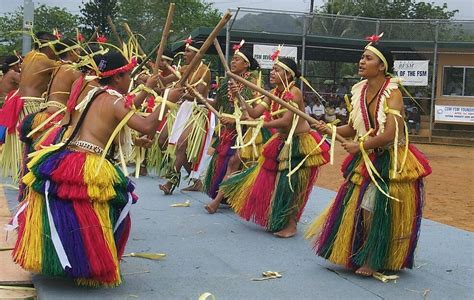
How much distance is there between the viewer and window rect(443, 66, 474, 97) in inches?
750

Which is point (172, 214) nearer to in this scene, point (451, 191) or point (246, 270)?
point (246, 270)

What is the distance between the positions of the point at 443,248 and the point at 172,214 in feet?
8.43

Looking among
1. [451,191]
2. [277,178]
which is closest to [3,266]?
[277,178]

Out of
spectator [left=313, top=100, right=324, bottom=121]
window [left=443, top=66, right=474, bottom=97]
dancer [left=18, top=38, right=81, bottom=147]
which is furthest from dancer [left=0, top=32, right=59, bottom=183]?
window [left=443, top=66, right=474, bottom=97]

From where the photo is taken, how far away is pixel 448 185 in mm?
9945

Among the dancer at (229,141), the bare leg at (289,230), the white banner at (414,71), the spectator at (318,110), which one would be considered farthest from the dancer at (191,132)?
the spectator at (318,110)

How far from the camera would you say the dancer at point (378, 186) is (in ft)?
13.1

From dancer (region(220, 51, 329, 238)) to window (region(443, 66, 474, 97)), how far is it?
15168 millimetres

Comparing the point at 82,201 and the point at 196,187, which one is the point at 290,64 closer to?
the point at 82,201

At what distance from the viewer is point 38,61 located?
589 centimetres

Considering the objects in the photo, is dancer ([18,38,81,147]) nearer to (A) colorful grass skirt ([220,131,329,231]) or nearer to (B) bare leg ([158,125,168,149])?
(A) colorful grass skirt ([220,131,329,231])

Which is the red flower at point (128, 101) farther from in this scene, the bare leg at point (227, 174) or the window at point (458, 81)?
the window at point (458, 81)

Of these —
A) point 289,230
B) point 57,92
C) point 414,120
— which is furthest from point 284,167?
point 414,120

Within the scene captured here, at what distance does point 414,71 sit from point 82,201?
15.2m
